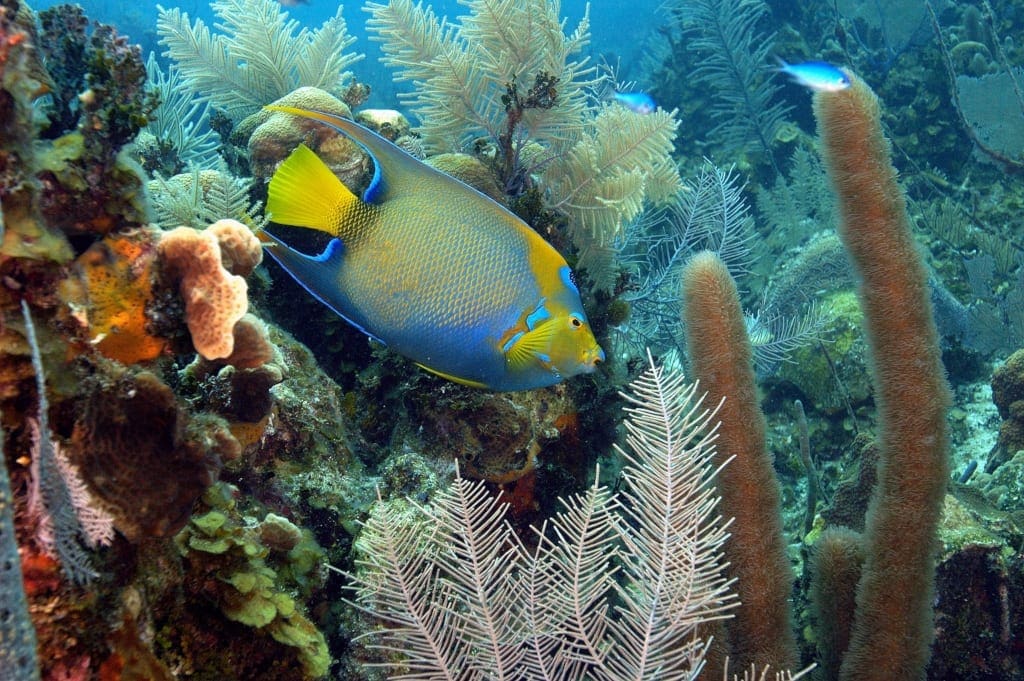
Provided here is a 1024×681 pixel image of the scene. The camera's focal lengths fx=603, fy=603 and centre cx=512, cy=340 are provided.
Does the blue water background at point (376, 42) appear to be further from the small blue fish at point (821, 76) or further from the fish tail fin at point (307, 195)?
the fish tail fin at point (307, 195)

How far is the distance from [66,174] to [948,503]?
13.1ft

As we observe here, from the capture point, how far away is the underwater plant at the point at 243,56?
3.96 metres

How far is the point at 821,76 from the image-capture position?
374cm

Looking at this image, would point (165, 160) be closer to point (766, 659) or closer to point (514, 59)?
point (514, 59)

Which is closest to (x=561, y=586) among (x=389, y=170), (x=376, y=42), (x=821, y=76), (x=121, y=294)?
(x=389, y=170)

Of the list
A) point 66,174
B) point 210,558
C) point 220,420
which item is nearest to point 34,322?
point 66,174

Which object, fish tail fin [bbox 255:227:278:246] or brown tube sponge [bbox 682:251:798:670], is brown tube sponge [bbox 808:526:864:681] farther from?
fish tail fin [bbox 255:227:278:246]

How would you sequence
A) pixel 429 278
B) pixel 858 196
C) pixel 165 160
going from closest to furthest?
1. pixel 429 278
2. pixel 858 196
3. pixel 165 160

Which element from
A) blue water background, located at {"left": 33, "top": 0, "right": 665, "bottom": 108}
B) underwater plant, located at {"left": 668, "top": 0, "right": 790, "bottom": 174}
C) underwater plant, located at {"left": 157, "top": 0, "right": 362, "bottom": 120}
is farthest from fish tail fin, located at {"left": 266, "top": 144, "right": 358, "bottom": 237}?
underwater plant, located at {"left": 668, "top": 0, "right": 790, "bottom": 174}

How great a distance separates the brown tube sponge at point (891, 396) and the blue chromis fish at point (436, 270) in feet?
5.34

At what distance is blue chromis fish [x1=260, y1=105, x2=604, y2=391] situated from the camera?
192 cm

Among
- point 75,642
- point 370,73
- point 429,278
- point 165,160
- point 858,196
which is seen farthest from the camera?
point 370,73

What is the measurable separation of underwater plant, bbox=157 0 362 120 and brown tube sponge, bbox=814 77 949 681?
326 cm

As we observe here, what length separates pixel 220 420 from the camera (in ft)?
5.29
